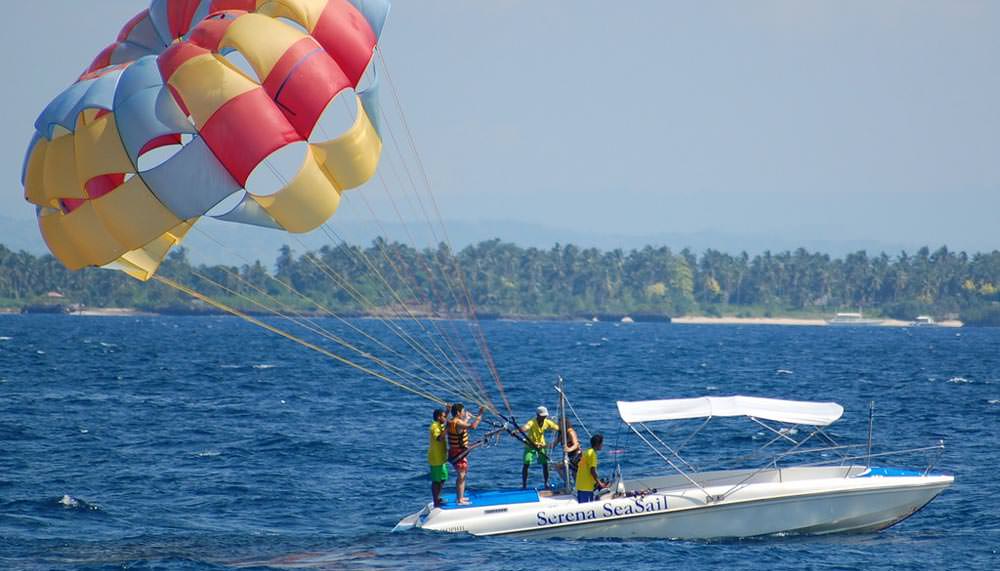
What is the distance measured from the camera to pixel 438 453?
2102cm

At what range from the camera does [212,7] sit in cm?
2028

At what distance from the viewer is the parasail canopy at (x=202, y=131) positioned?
18.6m

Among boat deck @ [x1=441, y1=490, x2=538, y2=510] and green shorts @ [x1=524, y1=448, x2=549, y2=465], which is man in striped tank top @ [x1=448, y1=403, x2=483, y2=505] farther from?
green shorts @ [x1=524, y1=448, x2=549, y2=465]

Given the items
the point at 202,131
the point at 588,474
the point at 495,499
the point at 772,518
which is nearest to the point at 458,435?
the point at 495,499

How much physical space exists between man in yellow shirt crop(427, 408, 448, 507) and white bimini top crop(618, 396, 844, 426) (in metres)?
2.93

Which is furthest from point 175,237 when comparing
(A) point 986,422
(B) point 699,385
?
(B) point 699,385

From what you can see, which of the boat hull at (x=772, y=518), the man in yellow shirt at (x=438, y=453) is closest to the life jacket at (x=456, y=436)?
the man in yellow shirt at (x=438, y=453)

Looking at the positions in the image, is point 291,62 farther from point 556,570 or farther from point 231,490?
point 231,490

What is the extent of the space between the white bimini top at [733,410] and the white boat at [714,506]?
17 millimetres

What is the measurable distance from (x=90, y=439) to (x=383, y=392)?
17.7m

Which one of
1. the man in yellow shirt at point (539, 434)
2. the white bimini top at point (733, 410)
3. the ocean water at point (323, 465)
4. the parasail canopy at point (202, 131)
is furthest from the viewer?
the man in yellow shirt at point (539, 434)

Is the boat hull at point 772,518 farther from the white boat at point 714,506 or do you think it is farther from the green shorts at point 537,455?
the green shorts at point 537,455

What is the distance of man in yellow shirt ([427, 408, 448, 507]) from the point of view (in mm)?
20984

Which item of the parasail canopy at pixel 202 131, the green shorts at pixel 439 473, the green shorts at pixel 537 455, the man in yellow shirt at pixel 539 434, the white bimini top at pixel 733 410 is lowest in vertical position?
the green shorts at pixel 439 473
